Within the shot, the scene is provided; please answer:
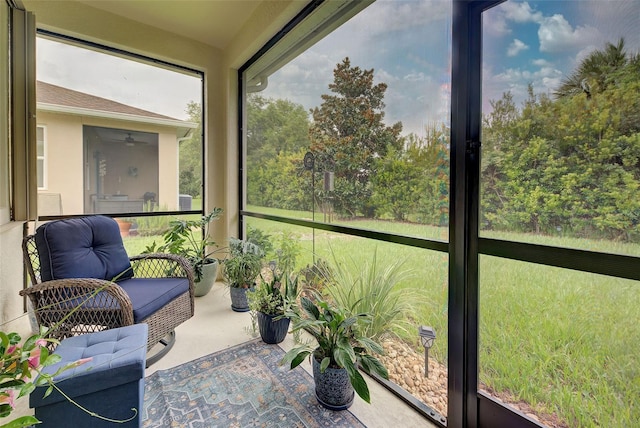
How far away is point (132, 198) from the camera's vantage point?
3.34m

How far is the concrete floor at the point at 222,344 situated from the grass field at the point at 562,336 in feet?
1.35

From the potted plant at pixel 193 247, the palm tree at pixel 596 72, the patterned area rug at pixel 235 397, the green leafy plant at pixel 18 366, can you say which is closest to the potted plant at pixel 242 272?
the potted plant at pixel 193 247

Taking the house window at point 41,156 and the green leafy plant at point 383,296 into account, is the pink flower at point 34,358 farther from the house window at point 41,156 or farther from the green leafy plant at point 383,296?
the house window at point 41,156

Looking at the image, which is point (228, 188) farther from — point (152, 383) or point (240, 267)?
point (152, 383)

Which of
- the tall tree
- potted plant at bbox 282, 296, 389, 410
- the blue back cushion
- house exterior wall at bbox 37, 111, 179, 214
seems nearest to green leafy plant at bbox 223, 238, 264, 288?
the blue back cushion

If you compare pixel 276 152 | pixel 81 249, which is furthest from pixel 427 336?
pixel 81 249

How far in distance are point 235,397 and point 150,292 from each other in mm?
952

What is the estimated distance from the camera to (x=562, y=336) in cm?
121

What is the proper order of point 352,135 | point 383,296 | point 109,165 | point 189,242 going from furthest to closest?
point 189,242
point 109,165
point 352,135
point 383,296

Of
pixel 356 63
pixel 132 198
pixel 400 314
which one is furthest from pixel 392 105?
pixel 132 198

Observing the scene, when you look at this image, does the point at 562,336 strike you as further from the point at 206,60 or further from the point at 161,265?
the point at 206,60

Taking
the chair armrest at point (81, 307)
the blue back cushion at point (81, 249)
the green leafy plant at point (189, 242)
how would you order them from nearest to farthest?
the chair armrest at point (81, 307)
the blue back cushion at point (81, 249)
the green leafy plant at point (189, 242)

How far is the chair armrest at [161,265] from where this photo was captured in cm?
245

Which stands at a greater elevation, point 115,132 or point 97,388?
point 115,132
